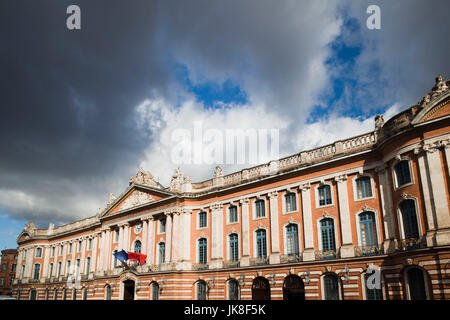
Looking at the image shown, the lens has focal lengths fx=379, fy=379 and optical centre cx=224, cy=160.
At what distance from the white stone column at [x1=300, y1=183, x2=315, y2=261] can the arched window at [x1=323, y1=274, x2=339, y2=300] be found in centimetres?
178

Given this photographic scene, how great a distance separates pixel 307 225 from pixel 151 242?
1777 centimetres

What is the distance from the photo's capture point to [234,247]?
34.0 meters

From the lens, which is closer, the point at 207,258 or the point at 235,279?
the point at 235,279

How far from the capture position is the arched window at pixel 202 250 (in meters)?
36.1

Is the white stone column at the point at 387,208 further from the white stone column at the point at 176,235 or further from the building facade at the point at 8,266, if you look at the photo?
the building facade at the point at 8,266

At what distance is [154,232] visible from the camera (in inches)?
1564

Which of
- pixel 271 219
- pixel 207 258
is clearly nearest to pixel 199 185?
pixel 207 258

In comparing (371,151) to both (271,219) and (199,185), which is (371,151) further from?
(199,185)

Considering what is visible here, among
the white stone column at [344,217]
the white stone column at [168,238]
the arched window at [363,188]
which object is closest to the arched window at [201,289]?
the white stone column at [168,238]

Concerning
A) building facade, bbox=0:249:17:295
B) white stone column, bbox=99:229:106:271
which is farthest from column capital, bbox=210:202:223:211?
building facade, bbox=0:249:17:295

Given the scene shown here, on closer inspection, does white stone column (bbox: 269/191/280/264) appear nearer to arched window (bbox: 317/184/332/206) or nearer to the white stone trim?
the white stone trim

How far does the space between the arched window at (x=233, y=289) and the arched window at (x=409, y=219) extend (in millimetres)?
14930

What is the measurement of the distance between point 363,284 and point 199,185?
749 inches

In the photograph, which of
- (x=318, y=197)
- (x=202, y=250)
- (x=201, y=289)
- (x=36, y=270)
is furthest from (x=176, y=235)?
(x=36, y=270)
